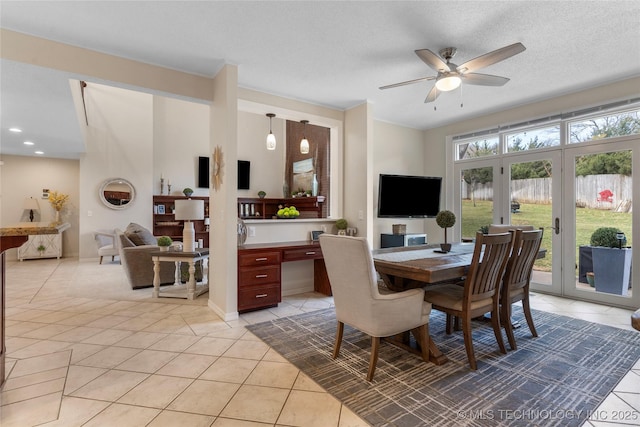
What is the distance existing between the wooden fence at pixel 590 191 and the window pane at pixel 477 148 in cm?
66

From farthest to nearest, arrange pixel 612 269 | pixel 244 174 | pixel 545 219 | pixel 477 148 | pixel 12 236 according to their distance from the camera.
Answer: pixel 244 174 < pixel 477 148 < pixel 545 219 < pixel 612 269 < pixel 12 236

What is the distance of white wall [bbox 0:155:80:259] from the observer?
7.11 m

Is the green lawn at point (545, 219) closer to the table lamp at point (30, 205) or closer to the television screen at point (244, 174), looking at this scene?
the television screen at point (244, 174)

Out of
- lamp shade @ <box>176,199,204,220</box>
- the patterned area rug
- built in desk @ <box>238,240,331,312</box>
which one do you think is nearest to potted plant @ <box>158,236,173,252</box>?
lamp shade @ <box>176,199,204,220</box>

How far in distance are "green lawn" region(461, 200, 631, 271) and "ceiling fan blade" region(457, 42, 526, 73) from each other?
2.77 m

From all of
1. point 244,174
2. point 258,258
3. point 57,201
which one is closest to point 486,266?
point 258,258

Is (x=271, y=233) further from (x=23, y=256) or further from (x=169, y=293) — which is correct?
(x=23, y=256)

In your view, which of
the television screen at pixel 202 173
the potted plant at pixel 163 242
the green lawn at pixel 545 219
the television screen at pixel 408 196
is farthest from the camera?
the television screen at pixel 202 173

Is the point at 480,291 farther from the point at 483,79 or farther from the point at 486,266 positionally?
the point at 483,79

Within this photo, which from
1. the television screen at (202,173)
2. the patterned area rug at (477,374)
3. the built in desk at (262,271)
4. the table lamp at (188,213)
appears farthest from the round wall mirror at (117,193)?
the patterned area rug at (477,374)

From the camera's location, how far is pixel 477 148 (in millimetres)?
5242

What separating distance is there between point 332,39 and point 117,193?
21.4 ft

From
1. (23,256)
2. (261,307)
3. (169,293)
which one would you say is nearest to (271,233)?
(261,307)

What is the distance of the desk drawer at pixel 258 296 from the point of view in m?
3.46
